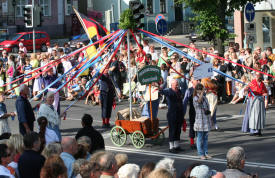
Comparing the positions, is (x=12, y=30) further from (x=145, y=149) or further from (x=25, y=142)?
(x=25, y=142)

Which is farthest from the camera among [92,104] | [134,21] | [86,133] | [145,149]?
[92,104]

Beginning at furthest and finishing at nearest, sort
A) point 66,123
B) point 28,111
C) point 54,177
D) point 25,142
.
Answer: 1. point 66,123
2. point 28,111
3. point 25,142
4. point 54,177

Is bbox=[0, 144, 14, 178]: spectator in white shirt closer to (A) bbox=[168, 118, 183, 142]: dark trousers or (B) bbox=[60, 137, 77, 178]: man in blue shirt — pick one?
(B) bbox=[60, 137, 77, 178]: man in blue shirt

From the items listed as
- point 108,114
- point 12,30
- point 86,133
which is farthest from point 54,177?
point 12,30

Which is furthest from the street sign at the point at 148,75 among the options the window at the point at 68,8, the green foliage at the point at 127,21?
the window at the point at 68,8

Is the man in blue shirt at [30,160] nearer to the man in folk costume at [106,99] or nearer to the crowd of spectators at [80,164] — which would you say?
the crowd of spectators at [80,164]

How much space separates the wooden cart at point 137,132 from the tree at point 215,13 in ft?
43.4

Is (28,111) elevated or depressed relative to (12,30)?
depressed

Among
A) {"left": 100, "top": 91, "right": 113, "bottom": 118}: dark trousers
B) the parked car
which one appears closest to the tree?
{"left": 100, "top": 91, "right": 113, "bottom": 118}: dark trousers

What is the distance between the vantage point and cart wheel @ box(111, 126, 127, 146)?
47.3ft

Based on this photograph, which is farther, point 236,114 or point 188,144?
point 236,114

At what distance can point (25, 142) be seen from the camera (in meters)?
8.35

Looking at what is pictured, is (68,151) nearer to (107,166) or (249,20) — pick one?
(107,166)

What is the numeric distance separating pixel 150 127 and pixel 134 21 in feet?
9.48
